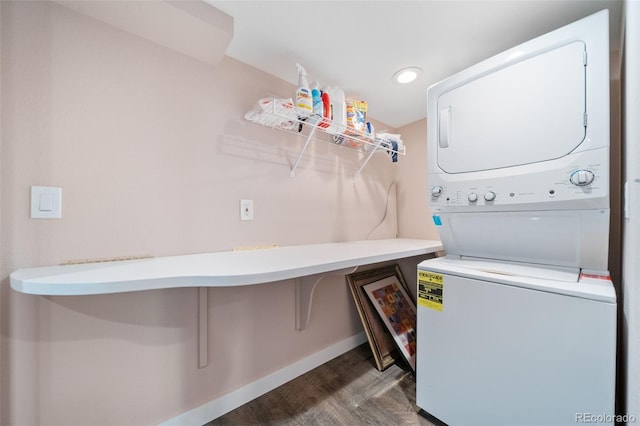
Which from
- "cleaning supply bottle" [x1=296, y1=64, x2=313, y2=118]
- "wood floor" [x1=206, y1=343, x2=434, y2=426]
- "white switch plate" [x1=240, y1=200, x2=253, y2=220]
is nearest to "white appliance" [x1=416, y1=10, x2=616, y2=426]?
"wood floor" [x1=206, y1=343, x2=434, y2=426]

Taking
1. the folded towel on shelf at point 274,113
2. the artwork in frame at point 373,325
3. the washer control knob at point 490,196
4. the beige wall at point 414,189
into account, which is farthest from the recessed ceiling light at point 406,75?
the artwork in frame at point 373,325

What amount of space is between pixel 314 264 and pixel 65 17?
4.57 feet

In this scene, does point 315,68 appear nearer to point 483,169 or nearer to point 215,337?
point 483,169

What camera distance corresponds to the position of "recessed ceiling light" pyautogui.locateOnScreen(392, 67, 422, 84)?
1569mm

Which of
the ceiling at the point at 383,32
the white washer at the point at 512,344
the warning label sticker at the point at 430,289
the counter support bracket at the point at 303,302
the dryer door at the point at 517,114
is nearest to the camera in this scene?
the white washer at the point at 512,344

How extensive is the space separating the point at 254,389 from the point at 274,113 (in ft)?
5.10

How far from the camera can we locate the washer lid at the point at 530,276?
0.85m

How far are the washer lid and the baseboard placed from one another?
1008 millimetres

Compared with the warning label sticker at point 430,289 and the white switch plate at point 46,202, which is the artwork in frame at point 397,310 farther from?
the white switch plate at point 46,202

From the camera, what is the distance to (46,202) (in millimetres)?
920

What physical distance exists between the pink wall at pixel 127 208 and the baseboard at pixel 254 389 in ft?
0.13

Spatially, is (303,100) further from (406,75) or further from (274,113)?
(406,75)

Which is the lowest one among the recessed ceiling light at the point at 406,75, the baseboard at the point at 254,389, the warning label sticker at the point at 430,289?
the baseboard at the point at 254,389

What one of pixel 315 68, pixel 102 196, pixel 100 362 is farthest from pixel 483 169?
pixel 100 362
